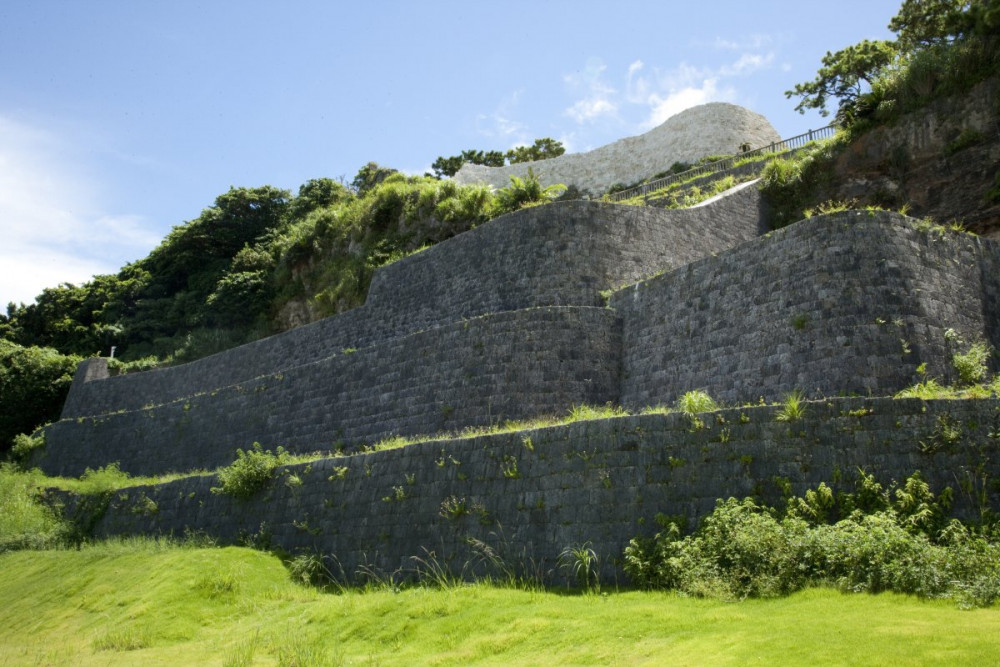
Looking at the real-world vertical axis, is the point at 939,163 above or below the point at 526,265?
above

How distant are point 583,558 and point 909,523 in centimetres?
340

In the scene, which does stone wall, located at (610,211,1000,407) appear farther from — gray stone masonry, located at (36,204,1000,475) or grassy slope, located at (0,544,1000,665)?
grassy slope, located at (0,544,1000,665)

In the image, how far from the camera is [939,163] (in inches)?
808

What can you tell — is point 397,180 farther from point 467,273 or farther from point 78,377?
point 467,273

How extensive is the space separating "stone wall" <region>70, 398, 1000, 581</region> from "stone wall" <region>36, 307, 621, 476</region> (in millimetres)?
3784

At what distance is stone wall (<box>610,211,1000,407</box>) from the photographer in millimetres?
12795

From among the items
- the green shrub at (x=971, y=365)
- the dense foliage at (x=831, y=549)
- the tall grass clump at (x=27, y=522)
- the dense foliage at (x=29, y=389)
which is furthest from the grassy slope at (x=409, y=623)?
the dense foliage at (x=29, y=389)

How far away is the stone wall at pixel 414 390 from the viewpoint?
1634 cm

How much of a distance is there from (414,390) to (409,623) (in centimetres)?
873

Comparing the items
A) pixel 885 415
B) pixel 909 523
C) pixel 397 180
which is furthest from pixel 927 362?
pixel 397 180

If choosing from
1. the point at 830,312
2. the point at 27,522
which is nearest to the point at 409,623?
the point at 830,312

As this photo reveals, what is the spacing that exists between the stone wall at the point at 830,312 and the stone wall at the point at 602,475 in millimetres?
3535

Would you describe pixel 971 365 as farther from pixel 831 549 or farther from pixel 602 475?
pixel 602 475

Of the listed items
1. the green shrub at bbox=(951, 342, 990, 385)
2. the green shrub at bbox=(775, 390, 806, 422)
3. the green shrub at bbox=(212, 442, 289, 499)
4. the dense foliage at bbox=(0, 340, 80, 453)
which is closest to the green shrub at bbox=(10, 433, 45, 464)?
the dense foliage at bbox=(0, 340, 80, 453)
